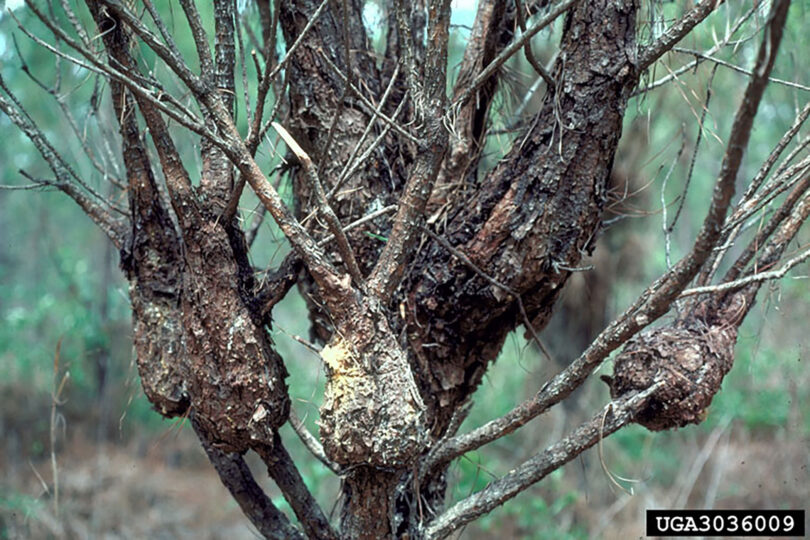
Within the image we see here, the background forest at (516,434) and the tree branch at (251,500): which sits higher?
the background forest at (516,434)

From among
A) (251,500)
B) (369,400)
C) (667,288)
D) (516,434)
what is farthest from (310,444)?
(516,434)

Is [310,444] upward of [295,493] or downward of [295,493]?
upward

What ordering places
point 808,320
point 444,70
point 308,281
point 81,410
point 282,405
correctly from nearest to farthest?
point 444,70, point 282,405, point 308,281, point 808,320, point 81,410

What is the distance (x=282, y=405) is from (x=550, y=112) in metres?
0.70

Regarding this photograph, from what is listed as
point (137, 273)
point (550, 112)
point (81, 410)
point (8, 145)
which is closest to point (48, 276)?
point (8, 145)

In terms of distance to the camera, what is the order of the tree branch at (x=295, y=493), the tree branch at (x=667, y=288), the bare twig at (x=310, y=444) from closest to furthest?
the tree branch at (x=667, y=288) → the tree branch at (x=295, y=493) → the bare twig at (x=310, y=444)

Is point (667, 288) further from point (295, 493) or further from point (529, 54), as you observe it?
point (295, 493)

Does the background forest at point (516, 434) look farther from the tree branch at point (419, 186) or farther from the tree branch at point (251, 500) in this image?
the tree branch at point (419, 186)

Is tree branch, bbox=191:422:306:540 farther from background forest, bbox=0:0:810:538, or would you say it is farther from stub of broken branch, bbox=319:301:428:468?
background forest, bbox=0:0:810:538

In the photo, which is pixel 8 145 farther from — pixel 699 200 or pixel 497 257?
pixel 699 200

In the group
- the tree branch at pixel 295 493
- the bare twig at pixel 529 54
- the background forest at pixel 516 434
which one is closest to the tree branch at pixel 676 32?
the bare twig at pixel 529 54

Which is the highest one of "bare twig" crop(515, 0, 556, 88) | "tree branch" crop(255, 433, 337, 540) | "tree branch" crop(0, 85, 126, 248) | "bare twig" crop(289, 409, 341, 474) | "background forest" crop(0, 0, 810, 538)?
"background forest" crop(0, 0, 810, 538)

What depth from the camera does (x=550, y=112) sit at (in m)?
1.12

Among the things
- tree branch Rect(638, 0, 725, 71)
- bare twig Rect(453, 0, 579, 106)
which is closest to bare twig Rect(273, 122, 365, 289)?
bare twig Rect(453, 0, 579, 106)
